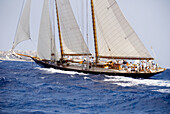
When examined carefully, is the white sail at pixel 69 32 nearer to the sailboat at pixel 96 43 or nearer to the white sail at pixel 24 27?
the sailboat at pixel 96 43

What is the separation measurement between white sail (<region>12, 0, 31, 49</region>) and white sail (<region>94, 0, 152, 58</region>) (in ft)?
50.0

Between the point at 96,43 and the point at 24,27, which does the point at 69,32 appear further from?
the point at 24,27

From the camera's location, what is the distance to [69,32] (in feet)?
128

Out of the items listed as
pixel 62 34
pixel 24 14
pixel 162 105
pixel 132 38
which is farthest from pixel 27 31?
pixel 162 105

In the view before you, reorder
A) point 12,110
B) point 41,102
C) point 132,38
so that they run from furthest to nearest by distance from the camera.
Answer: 1. point 132,38
2. point 41,102
3. point 12,110

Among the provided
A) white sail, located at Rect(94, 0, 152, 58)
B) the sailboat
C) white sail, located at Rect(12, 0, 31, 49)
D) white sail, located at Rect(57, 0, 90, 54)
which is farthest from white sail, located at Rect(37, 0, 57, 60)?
white sail, located at Rect(94, 0, 152, 58)

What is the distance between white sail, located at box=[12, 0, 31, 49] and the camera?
41750 millimetres

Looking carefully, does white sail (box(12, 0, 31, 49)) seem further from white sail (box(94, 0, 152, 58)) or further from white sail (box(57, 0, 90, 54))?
white sail (box(94, 0, 152, 58))

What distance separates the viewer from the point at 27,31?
42.1m

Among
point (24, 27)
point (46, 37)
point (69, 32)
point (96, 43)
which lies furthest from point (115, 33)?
point (24, 27)

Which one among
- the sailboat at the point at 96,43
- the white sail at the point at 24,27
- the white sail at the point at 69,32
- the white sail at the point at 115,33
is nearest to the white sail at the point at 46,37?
the sailboat at the point at 96,43

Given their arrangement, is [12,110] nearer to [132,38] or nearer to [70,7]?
[132,38]

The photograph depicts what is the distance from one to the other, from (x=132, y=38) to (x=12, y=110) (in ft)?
76.1

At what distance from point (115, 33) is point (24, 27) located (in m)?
19.3
